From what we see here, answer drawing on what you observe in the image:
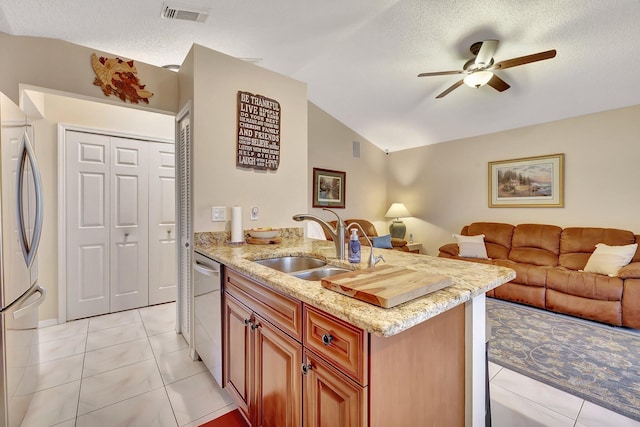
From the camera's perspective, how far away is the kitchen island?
0.81 meters

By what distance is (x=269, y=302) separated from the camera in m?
1.25

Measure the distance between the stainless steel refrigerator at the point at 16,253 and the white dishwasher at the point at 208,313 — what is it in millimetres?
855

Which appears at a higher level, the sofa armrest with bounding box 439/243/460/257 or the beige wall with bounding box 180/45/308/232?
the beige wall with bounding box 180/45/308/232

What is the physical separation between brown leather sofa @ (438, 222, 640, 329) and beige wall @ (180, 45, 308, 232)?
2.79 meters

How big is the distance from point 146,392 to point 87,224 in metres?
2.03

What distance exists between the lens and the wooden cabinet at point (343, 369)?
2.72 ft

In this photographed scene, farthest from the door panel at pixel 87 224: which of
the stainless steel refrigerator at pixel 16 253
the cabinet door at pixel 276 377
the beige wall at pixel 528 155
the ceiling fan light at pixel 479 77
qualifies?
the beige wall at pixel 528 155

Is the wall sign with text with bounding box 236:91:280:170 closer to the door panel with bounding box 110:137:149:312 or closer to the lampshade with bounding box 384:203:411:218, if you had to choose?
the door panel with bounding box 110:137:149:312

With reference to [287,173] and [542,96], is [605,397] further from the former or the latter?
[542,96]

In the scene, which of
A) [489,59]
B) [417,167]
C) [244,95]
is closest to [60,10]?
[244,95]

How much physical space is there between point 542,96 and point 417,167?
2209 mm

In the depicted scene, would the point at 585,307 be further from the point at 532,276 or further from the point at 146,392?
the point at 146,392

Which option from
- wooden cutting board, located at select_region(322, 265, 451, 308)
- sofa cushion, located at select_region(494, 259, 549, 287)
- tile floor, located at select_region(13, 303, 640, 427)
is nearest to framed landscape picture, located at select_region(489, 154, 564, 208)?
sofa cushion, located at select_region(494, 259, 549, 287)

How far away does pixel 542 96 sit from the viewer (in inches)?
138
